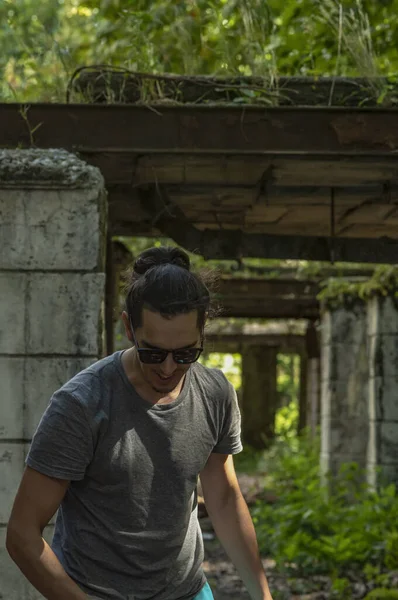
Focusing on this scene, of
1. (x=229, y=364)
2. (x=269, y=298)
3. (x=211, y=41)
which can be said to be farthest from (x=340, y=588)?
(x=229, y=364)

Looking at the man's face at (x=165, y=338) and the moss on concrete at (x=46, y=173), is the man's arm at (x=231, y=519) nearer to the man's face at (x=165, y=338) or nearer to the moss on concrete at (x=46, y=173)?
the man's face at (x=165, y=338)

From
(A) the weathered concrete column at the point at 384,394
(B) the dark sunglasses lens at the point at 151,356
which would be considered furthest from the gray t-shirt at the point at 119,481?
(A) the weathered concrete column at the point at 384,394

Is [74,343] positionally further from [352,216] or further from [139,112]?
[352,216]

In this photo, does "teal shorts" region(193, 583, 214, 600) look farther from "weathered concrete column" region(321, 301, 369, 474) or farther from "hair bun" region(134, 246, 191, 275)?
"weathered concrete column" region(321, 301, 369, 474)

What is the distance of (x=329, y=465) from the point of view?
1337cm

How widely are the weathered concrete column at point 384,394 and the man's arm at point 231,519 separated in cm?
806

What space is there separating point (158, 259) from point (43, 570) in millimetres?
893

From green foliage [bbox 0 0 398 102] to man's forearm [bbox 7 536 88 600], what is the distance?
3.45 metres

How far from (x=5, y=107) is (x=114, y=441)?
321 centimetres

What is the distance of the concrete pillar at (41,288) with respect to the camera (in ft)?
16.7

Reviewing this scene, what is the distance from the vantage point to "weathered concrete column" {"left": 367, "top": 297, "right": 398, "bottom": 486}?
10.9 meters

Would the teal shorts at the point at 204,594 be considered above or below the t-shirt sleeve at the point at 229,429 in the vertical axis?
below

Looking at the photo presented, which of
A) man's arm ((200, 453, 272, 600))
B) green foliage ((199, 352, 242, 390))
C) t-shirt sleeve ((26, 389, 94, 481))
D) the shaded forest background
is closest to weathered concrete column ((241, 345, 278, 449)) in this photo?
green foliage ((199, 352, 242, 390))

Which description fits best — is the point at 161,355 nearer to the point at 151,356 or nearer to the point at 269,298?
the point at 151,356
